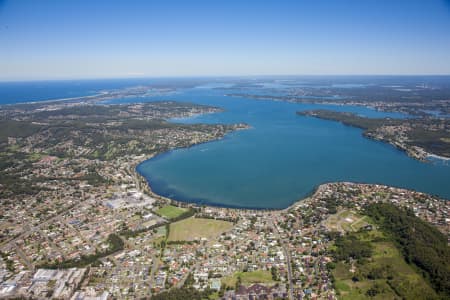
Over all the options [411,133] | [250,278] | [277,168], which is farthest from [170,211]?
[411,133]

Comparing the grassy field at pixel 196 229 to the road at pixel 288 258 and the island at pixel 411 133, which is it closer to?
the road at pixel 288 258

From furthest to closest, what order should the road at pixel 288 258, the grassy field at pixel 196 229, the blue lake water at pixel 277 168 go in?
the blue lake water at pixel 277 168 < the grassy field at pixel 196 229 < the road at pixel 288 258

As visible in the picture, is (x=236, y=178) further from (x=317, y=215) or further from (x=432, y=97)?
(x=432, y=97)

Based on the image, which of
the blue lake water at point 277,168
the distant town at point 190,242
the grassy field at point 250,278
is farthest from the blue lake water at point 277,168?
the grassy field at point 250,278

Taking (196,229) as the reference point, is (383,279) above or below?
below

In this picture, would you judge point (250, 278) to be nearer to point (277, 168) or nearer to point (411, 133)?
point (277, 168)

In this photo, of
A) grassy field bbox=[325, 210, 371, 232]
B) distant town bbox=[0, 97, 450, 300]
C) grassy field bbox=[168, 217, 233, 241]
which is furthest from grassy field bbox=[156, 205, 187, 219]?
grassy field bbox=[325, 210, 371, 232]
